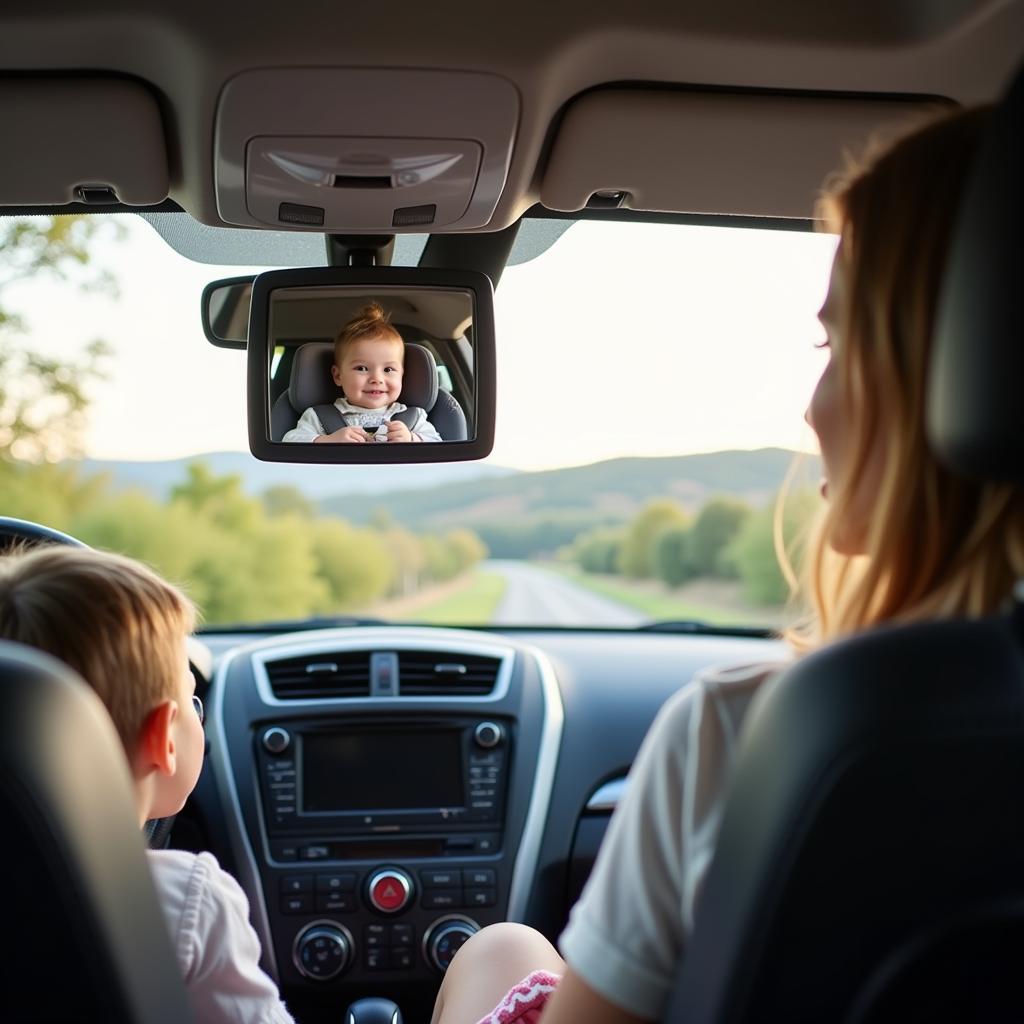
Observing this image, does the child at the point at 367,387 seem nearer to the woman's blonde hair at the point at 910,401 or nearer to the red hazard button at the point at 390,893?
the woman's blonde hair at the point at 910,401

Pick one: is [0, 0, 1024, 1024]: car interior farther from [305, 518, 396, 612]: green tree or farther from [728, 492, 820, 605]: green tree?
[305, 518, 396, 612]: green tree

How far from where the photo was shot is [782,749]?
1.24 metres

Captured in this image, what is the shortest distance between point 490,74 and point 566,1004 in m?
1.77

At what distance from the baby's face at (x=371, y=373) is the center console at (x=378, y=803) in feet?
4.55

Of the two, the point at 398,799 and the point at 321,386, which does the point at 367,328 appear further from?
the point at 398,799

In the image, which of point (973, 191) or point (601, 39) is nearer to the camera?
point (973, 191)

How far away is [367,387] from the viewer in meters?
2.76

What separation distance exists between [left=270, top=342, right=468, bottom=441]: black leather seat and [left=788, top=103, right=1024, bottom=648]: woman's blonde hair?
140cm

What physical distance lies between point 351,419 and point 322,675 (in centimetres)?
140

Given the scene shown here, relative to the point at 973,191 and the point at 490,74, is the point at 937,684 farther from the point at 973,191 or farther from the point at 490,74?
the point at 490,74

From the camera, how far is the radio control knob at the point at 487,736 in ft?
12.6

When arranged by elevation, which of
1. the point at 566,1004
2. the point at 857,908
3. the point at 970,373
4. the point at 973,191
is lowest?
the point at 566,1004

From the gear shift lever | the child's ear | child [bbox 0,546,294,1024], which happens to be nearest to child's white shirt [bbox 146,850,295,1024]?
child [bbox 0,546,294,1024]

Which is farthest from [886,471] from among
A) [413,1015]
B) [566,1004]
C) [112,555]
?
[413,1015]
